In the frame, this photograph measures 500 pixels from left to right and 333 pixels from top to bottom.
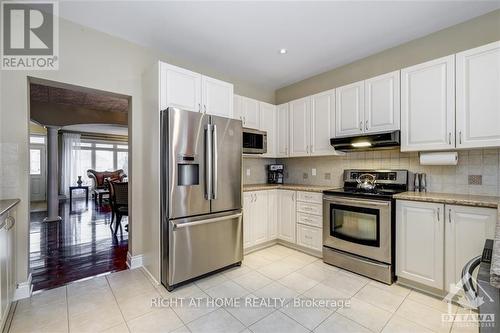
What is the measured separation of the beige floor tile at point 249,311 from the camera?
6.15ft

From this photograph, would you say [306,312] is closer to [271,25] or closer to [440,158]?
[440,158]

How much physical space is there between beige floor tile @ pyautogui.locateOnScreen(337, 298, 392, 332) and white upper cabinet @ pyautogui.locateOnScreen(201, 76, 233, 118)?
95.6 inches

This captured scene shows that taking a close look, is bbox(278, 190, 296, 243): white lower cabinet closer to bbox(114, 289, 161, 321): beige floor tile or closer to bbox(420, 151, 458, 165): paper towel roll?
bbox(420, 151, 458, 165): paper towel roll

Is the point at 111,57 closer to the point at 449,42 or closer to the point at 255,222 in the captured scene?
the point at 255,222

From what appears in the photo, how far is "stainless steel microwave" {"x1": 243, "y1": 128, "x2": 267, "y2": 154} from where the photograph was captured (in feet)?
11.0

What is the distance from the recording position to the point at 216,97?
283cm

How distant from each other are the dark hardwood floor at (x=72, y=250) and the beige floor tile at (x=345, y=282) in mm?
2471

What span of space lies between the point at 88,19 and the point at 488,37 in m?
4.09

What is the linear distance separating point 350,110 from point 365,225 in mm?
1483

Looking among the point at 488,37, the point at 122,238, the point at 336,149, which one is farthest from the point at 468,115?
the point at 122,238

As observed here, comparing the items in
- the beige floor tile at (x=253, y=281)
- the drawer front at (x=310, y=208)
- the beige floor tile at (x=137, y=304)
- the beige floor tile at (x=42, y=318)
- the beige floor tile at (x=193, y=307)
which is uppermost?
the drawer front at (x=310, y=208)

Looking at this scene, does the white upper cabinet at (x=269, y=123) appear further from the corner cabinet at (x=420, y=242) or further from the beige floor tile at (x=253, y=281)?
the corner cabinet at (x=420, y=242)

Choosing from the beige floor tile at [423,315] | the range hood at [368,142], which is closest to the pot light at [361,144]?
the range hood at [368,142]

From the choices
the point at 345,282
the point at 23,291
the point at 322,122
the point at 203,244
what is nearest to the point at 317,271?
the point at 345,282
